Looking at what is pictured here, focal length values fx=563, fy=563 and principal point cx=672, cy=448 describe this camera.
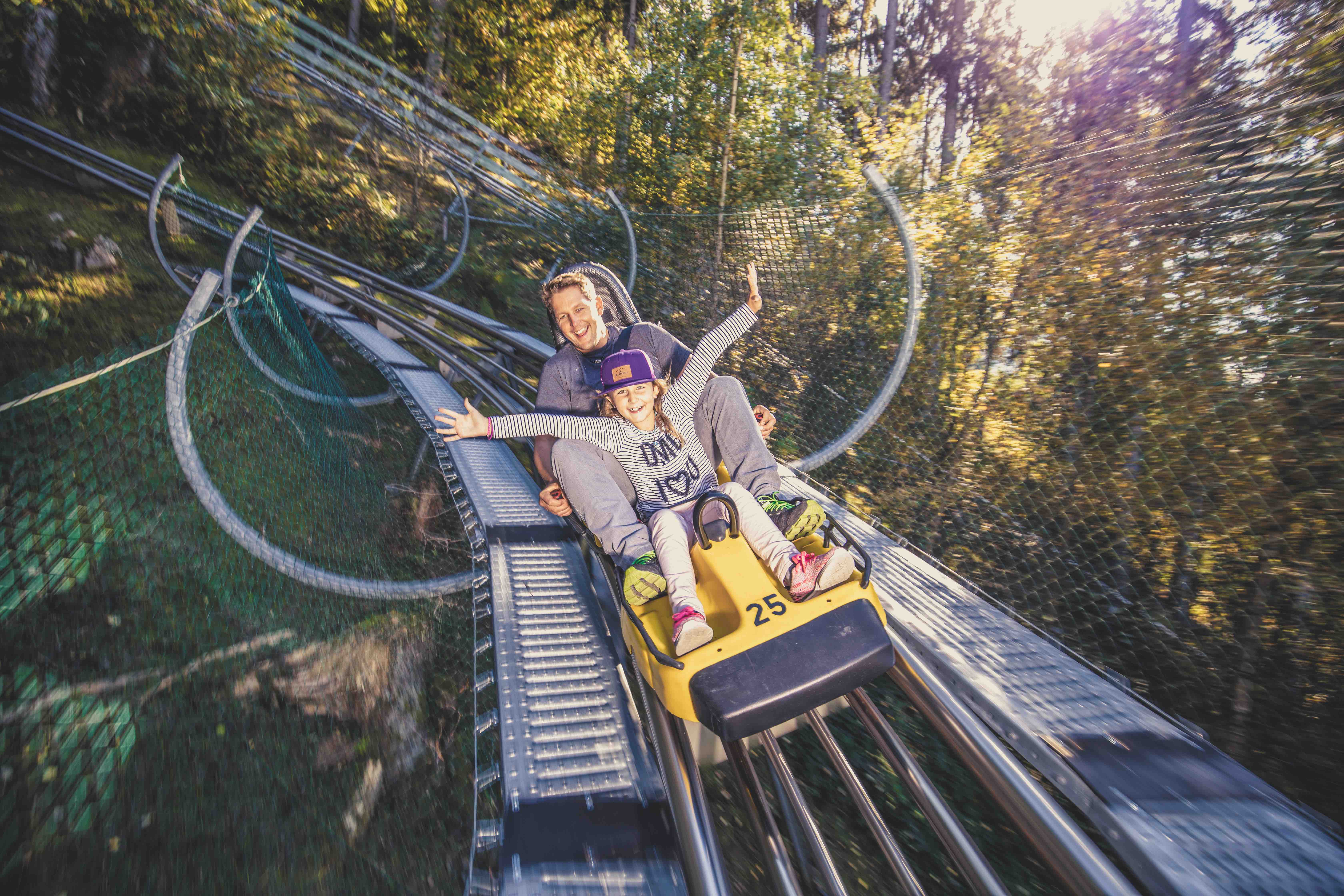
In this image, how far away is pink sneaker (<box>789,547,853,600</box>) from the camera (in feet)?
5.32

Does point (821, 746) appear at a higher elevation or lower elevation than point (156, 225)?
lower

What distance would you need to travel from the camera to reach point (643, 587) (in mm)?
1741

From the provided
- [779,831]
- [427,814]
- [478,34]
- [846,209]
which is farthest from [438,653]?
[478,34]

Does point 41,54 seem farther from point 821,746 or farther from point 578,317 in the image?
point 821,746

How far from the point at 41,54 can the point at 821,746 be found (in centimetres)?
867

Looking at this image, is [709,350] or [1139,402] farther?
[709,350]

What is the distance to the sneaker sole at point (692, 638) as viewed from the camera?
158 centimetres

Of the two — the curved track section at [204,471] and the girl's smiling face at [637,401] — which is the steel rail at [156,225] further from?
the girl's smiling face at [637,401]

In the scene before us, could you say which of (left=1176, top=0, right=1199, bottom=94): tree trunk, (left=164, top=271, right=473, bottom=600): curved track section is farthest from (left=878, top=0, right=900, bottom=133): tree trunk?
(left=164, top=271, right=473, bottom=600): curved track section

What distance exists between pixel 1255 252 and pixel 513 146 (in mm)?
9143

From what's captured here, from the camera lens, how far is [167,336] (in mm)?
2814

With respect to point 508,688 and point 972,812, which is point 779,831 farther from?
point 508,688

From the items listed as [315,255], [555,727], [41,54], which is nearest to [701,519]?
[555,727]

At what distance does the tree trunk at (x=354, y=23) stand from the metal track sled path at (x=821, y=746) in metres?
11.2
